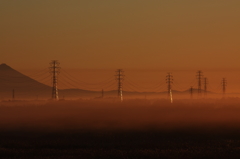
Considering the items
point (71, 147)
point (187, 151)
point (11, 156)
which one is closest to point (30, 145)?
point (71, 147)

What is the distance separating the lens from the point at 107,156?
4625cm

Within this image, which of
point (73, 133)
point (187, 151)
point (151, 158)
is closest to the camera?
point (151, 158)

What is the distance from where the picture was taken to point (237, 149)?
4988cm

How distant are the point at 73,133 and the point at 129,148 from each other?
22.4m

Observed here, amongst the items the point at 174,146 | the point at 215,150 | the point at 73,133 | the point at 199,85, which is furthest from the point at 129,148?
the point at 199,85

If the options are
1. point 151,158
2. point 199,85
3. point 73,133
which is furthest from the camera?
point 199,85

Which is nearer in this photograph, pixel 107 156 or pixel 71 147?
pixel 107 156

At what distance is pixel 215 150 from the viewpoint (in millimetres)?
49656

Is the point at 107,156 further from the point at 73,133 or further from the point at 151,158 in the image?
the point at 73,133

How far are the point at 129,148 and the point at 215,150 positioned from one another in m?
8.61

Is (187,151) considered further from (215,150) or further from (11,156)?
(11,156)

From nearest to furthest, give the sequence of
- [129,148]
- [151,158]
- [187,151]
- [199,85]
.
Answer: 1. [151,158]
2. [187,151]
3. [129,148]
4. [199,85]

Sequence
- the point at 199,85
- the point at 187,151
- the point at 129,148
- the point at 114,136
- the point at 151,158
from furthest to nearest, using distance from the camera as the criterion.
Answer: the point at 199,85, the point at 114,136, the point at 129,148, the point at 187,151, the point at 151,158

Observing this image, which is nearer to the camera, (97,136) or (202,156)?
(202,156)
